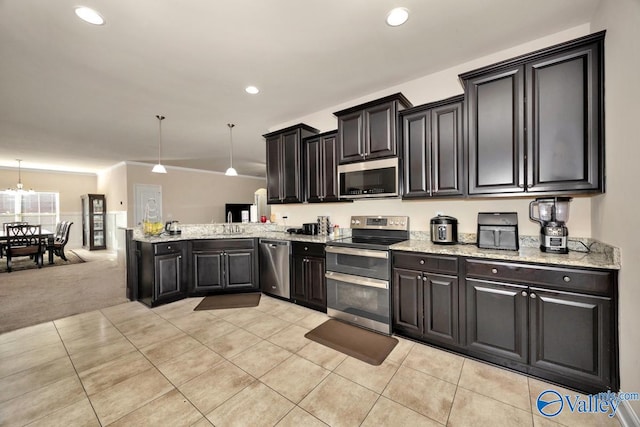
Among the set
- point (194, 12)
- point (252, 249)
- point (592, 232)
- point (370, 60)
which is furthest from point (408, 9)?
point (252, 249)

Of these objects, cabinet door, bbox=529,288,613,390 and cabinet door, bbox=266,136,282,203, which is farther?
cabinet door, bbox=266,136,282,203

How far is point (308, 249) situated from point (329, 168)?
1.12 meters

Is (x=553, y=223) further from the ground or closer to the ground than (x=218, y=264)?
further from the ground

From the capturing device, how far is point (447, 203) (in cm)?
271

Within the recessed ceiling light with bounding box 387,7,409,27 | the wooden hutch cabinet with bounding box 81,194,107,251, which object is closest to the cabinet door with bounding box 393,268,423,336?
the recessed ceiling light with bounding box 387,7,409,27

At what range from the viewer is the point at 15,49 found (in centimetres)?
226

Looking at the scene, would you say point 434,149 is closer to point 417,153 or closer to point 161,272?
point 417,153

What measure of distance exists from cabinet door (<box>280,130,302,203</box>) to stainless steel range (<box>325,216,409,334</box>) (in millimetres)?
1147

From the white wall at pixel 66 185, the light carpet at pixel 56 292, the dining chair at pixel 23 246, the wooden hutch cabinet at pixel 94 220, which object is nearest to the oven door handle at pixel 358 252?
the light carpet at pixel 56 292

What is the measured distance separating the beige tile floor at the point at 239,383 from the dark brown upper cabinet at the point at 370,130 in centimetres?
200

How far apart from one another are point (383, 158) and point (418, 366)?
2.00 metres

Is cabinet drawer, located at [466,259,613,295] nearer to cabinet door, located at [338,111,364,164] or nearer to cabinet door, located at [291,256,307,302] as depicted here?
cabinet door, located at [338,111,364,164]

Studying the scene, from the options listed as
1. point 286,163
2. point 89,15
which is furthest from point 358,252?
point 89,15

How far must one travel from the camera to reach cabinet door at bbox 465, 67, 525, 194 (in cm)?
206
